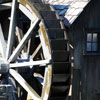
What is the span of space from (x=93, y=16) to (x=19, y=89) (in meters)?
3.60

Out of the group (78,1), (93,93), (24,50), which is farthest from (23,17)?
(93,93)

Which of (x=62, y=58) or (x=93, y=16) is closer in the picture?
(x=62, y=58)

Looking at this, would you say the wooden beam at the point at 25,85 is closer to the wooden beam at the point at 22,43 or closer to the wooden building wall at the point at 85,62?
the wooden beam at the point at 22,43

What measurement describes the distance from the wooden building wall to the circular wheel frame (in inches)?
68.2

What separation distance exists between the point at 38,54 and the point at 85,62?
2.08 metres

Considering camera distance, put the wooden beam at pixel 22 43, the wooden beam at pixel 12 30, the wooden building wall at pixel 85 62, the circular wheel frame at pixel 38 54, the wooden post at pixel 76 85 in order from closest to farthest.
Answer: the circular wheel frame at pixel 38 54
the wooden beam at pixel 22 43
the wooden beam at pixel 12 30
the wooden post at pixel 76 85
the wooden building wall at pixel 85 62

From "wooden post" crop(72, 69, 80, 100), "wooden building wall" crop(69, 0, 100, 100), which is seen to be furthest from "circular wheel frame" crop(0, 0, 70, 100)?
"wooden building wall" crop(69, 0, 100, 100)

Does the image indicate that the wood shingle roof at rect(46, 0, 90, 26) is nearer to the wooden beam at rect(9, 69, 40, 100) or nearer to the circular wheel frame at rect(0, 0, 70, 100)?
the circular wheel frame at rect(0, 0, 70, 100)

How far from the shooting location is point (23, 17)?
16.5 m

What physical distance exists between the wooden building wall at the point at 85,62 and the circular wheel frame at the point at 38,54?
1732 millimetres

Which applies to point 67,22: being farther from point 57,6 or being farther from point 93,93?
point 93,93

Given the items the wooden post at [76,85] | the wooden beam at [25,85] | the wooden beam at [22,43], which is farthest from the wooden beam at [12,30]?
the wooden post at [76,85]

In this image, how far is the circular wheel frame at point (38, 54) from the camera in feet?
47.8

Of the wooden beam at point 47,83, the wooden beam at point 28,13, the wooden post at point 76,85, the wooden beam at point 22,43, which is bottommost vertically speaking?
the wooden post at point 76,85
